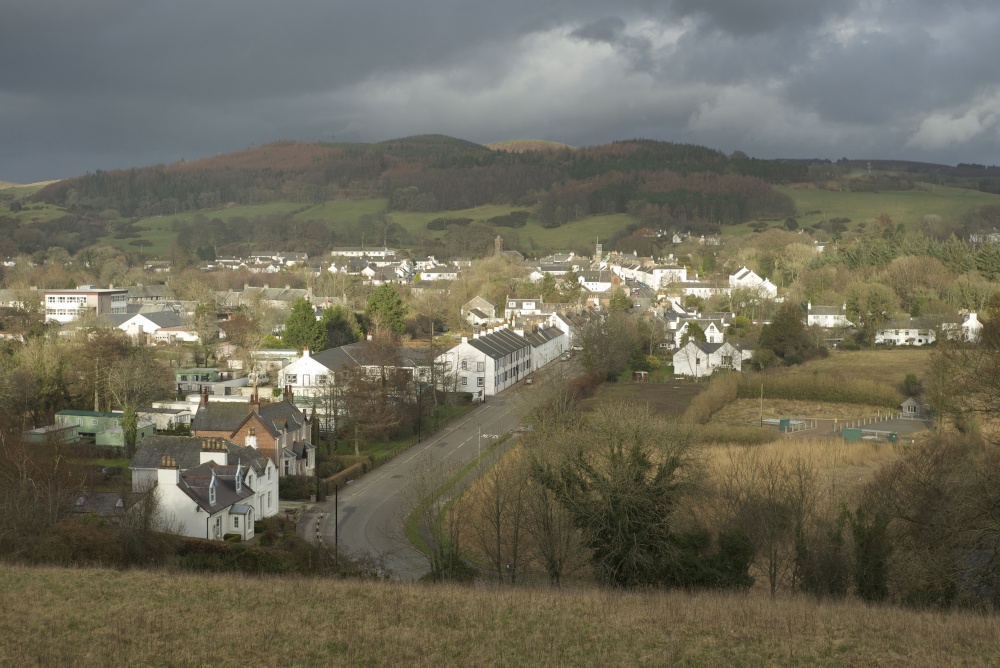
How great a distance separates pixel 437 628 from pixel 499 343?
37.3m

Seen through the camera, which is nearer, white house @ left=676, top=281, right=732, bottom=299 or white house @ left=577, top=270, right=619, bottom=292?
white house @ left=676, top=281, right=732, bottom=299

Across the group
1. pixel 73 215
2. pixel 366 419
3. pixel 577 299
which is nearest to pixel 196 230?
pixel 73 215

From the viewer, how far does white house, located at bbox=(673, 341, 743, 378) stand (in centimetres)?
5394

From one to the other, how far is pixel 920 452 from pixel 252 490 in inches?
665

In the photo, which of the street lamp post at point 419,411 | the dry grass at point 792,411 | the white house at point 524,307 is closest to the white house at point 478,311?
the white house at point 524,307

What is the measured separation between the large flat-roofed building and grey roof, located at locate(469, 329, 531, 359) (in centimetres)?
3314

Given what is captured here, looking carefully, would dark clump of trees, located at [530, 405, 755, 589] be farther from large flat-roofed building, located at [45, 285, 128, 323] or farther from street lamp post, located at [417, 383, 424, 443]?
large flat-roofed building, located at [45, 285, 128, 323]

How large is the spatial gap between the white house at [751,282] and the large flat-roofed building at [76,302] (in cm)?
4851

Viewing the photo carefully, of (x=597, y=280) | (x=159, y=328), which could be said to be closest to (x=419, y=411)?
(x=159, y=328)

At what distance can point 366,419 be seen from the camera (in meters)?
34.9

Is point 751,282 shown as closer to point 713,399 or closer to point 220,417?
point 713,399

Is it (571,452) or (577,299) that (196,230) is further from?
(571,452)

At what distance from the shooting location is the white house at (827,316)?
217 feet

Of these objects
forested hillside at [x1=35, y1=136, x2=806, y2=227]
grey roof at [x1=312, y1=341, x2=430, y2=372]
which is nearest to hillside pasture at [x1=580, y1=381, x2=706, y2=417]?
grey roof at [x1=312, y1=341, x2=430, y2=372]
